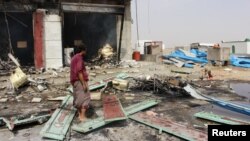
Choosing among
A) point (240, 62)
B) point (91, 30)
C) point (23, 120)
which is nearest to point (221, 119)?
point (23, 120)

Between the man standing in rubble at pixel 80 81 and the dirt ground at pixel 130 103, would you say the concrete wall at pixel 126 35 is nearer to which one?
the dirt ground at pixel 130 103

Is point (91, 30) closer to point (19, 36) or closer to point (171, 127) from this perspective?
point (19, 36)

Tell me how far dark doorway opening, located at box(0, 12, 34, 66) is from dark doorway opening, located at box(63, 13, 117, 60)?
228 centimetres

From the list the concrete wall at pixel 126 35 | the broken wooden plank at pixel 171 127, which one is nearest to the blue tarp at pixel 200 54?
the concrete wall at pixel 126 35

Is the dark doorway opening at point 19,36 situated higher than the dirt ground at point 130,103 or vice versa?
the dark doorway opening at point 19,36

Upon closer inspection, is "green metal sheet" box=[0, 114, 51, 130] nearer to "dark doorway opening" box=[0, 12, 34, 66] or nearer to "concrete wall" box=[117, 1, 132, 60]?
"dark doorway opening" box=[0, 12, 34, 66]

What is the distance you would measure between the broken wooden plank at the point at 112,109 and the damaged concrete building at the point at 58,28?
722 cm

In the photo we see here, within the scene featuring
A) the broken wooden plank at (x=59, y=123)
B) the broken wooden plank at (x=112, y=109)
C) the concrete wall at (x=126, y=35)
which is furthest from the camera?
the concrete wall at (x=126, y=35)

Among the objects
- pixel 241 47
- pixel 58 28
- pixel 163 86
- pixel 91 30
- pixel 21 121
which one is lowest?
pixel 21 121

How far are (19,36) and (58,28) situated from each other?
9.36ft

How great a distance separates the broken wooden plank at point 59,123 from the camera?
20.3 feet

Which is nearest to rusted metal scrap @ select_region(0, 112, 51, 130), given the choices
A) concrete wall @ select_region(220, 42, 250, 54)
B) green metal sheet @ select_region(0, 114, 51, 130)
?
green metal sheet @ select_region(0, 114, 51, 130)

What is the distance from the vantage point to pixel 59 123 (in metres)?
6.84

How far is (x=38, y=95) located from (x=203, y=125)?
19.3 ft
